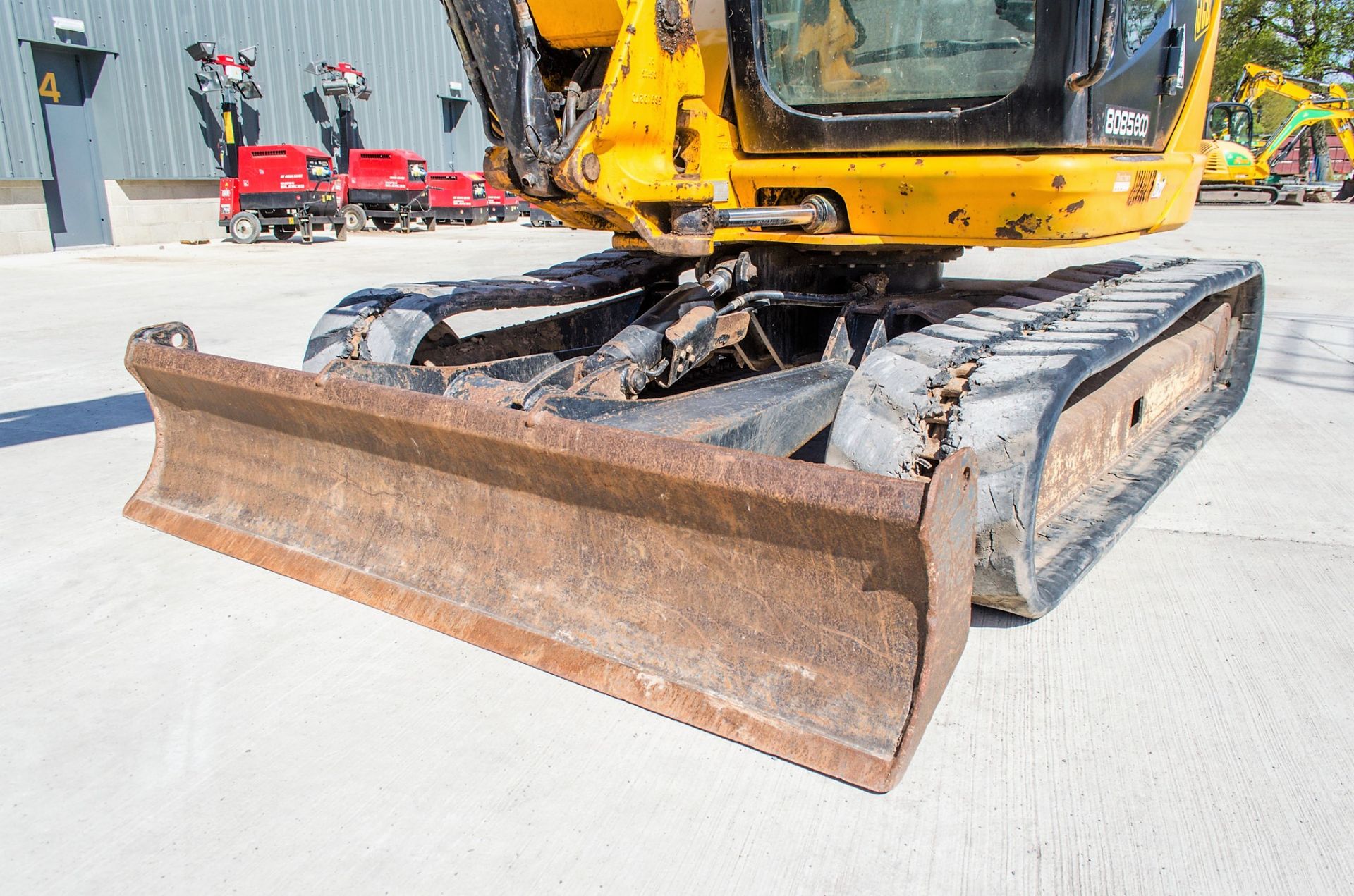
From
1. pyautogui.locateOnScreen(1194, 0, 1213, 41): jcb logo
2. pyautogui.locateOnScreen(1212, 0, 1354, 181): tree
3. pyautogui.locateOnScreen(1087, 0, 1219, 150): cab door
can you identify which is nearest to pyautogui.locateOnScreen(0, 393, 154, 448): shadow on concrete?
pyautogui.locateOnScreen(1087, 0, 1219, 150): cab door

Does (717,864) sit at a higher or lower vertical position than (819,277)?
lower

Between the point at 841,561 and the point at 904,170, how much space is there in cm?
168

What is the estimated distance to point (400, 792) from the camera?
7.05 feet

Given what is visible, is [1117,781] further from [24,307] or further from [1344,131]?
[1344,131]

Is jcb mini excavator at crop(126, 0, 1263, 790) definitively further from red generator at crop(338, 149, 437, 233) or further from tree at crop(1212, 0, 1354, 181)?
tree at crop(1212, 0, 1354, 181)

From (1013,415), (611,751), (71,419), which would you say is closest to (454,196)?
(71,419)

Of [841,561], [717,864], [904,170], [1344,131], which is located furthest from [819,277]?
[1344,131]

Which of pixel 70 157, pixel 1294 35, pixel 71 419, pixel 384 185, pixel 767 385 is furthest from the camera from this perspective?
pixel 1294 35

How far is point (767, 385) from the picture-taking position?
3492 millimetres

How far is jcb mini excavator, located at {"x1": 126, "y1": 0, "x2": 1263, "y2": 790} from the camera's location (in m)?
2.29

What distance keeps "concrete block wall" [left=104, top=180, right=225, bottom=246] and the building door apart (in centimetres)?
23

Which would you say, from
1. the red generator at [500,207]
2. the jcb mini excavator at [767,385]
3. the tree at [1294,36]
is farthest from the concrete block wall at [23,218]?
the tree at [1294,36]

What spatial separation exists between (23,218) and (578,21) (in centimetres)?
1483

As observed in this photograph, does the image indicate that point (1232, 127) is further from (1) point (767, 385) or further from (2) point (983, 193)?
(1) point (767, 385)
